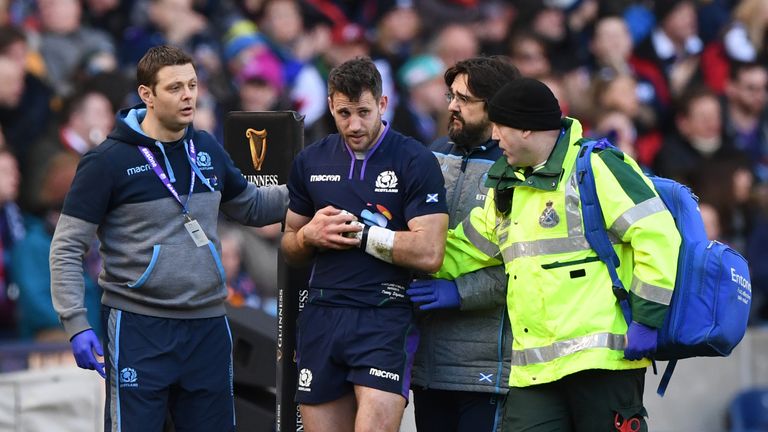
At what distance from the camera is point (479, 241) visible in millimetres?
7145

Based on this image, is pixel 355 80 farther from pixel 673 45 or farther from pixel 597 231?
pixel 673 45

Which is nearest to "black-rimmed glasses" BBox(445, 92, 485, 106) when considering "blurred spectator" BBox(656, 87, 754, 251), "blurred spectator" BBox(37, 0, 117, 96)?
"blurred spectator" BBox(37, 0, 117, 96)

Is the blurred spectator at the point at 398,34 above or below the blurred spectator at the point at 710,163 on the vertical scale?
above

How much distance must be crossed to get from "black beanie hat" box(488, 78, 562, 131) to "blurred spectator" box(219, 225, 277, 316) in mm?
4801

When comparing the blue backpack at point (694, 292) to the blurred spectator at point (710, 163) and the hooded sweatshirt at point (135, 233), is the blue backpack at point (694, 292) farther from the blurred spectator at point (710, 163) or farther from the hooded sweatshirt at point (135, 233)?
the blurred spectator at point (710, 163)

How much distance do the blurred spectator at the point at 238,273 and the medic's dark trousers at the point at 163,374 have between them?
13.2ft

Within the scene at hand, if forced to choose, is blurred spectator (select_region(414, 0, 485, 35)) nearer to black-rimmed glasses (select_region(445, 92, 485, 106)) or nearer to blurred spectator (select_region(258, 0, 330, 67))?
blurred spectator (select_region(258, 0, 330, 67))

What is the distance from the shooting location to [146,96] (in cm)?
708

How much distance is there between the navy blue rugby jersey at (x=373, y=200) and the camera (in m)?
6.89

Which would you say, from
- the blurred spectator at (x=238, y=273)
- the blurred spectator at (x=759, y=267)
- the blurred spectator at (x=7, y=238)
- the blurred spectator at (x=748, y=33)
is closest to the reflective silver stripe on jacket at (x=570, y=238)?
the blurred spectator at (x=238, y=273)

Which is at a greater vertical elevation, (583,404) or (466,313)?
(466,313)

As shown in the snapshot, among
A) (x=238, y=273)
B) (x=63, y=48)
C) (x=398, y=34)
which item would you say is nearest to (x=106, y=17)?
(x=63, y=48)

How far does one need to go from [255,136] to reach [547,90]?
73.6 inches

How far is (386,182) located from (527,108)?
75 centimetres
